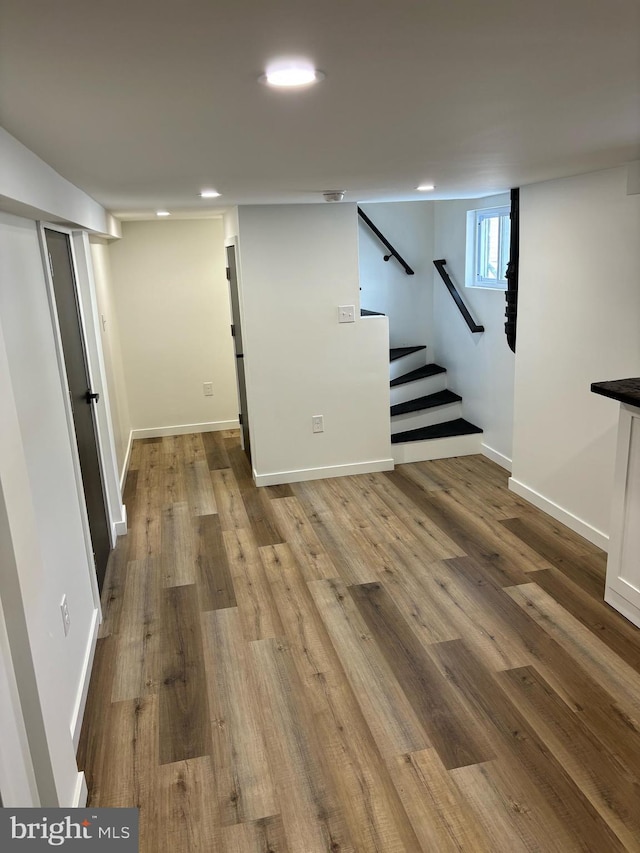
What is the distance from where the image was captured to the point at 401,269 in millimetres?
5613

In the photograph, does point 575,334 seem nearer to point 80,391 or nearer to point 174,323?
point 80,391

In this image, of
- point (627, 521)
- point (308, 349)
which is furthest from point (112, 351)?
point (627, 521)

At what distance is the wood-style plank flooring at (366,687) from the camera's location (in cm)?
193

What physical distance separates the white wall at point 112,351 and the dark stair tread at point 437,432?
216cm

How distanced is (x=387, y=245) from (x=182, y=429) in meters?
2.59

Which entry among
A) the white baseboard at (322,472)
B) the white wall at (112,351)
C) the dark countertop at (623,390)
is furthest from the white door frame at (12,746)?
the white baseboard at (322,472)

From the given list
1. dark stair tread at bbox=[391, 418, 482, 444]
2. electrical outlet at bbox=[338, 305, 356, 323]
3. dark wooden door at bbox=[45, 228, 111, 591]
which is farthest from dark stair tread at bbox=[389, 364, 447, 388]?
dark wooden door at bbox=[45, 228, 111, 591]

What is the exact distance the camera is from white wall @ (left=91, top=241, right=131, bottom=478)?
14.5ft

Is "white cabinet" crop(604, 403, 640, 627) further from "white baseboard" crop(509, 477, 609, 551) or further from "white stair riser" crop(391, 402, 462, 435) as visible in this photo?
"white stair riser" crop(391, 402, 462, 435)

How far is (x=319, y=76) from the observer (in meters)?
1.22

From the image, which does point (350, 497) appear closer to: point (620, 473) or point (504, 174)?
point (620, 473)

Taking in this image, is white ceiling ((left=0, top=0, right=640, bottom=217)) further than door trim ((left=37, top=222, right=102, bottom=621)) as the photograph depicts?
No

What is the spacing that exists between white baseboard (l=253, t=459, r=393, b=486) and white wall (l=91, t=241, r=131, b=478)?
3.54ft

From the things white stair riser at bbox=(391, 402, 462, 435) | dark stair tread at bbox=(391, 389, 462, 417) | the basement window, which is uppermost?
the basement window
